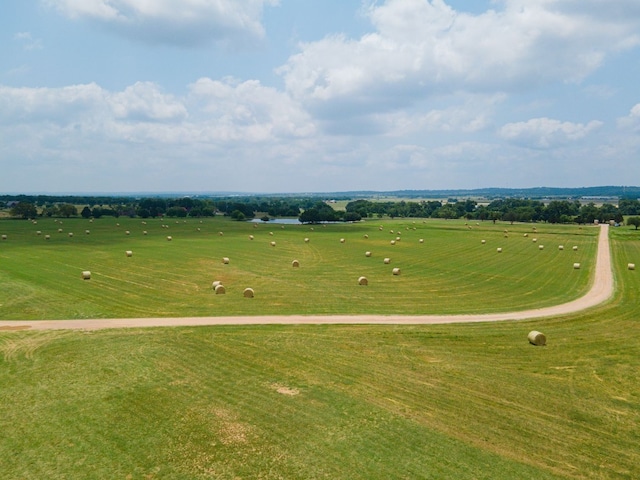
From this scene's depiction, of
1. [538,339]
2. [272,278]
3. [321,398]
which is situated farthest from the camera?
[272,278]

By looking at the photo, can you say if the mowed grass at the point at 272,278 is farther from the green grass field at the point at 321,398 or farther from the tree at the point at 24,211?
the tree at the point at 24,211

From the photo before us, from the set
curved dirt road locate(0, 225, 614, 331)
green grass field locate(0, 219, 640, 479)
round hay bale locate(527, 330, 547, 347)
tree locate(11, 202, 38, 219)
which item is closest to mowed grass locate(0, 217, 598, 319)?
green grass field locate(0, 219, 640, 479)

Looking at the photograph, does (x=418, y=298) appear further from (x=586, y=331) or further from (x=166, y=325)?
(x=166, y=325)

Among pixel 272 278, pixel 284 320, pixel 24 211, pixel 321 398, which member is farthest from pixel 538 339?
pixel 24 211

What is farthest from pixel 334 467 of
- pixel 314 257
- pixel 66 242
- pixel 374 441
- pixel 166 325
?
pixel 66 242

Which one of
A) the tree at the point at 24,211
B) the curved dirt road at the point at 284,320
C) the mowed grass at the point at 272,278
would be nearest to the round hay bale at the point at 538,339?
the curved dirt road at the point at 284,320

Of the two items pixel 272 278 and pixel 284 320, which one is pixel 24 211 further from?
pixel 284 320

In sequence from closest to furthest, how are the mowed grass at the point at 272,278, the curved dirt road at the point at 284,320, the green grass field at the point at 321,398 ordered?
the green grass field at the point at 321,398
the curved dirt road at the point at 284,320
the mowed grass at the point at 272,278
